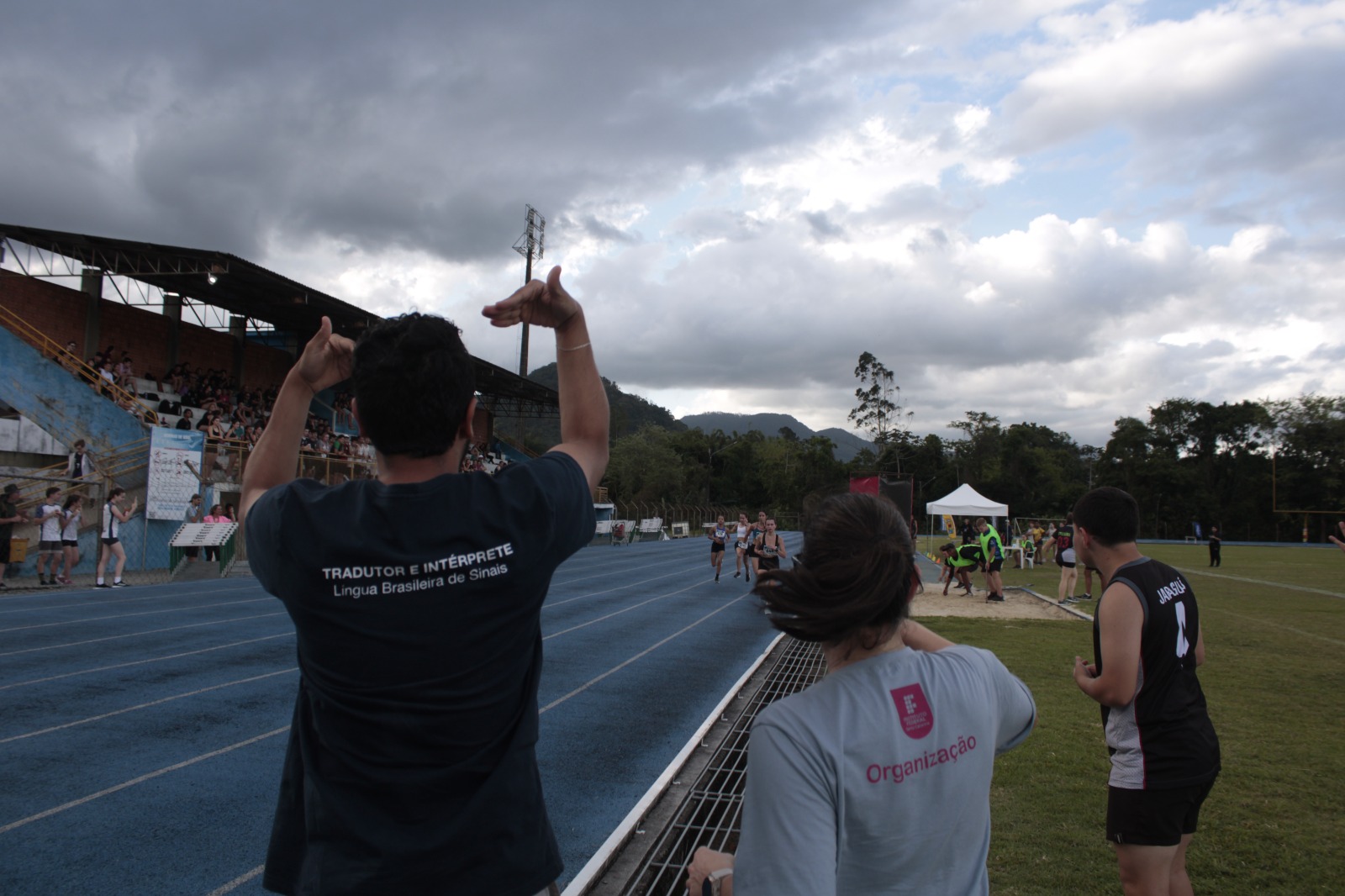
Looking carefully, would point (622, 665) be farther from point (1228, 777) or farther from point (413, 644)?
point (413, 644)

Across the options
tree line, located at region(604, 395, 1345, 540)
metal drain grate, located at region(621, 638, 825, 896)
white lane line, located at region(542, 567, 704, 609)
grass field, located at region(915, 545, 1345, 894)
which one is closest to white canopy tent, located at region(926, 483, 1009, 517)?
white lane line, located at region(542, 567, 704, 609)

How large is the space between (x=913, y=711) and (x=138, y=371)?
27515 mm

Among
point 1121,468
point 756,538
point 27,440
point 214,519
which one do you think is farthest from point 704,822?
point 1121,468

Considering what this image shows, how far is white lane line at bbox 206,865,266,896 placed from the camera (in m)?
3.59

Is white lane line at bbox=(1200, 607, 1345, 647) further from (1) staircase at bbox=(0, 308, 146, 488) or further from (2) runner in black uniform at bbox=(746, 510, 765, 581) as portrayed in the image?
(1) staircase at bbox=(0, 308, 146, 488)

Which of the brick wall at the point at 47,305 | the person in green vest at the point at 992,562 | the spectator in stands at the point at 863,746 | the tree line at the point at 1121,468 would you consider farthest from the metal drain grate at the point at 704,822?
the tree line at the point at 1121,468

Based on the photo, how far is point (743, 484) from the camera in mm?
85188

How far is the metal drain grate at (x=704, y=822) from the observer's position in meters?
3.75

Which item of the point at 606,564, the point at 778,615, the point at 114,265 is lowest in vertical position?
the point at 606,564

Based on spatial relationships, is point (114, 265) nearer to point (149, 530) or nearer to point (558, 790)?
point (149, 530)

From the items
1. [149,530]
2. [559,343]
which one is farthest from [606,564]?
[559,343]

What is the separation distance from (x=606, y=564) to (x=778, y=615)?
22.0 meters

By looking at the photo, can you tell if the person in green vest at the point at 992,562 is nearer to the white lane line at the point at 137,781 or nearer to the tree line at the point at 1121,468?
the white lane line at the point at 137,781

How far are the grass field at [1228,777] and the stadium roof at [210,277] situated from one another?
15111mm
